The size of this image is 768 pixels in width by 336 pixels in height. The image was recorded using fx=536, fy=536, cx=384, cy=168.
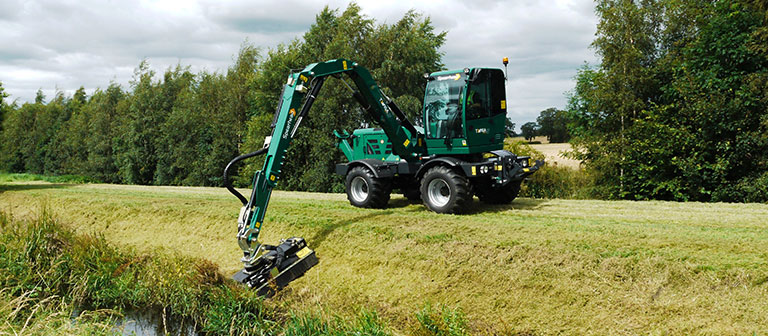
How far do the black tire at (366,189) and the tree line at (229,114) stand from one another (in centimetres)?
1023

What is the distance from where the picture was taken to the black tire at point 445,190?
9656mm

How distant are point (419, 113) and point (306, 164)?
5.40 m

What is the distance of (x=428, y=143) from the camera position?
10680 millimetres

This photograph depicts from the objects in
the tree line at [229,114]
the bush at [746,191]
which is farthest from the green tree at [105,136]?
the bush at [746,191]

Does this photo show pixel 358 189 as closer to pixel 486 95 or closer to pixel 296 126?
pixel 296 126

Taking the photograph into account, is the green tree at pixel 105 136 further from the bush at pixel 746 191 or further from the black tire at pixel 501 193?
the bush at pixel 746 191

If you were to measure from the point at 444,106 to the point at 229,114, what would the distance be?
825 inches

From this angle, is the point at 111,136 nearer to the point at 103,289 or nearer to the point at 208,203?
the point at 208,203

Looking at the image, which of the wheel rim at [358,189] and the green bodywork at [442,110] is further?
the wheel rim at [358,189]

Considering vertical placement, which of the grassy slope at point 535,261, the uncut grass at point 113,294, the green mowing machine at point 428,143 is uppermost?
the green mowing machine at point 428,143

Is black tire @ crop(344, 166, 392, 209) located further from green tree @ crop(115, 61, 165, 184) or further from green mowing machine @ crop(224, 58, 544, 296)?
green tree @ crop(115, 61, 165, 184)

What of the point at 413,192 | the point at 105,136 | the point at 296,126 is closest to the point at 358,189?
the point at 413,192

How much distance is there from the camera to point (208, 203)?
12758 mm

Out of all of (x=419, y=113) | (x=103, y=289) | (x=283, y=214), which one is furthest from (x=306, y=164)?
(x=103, y=289)
